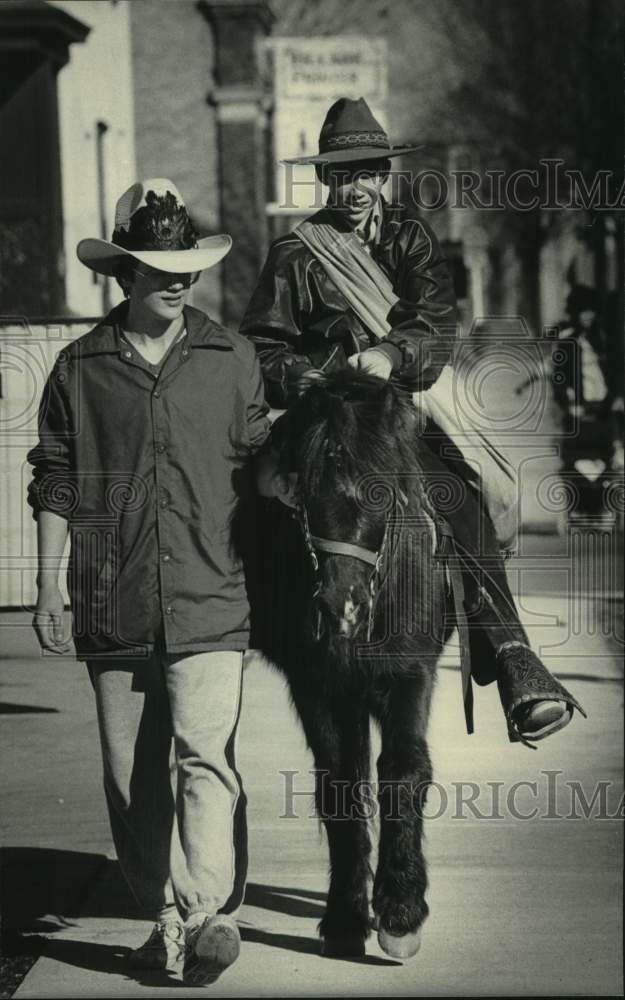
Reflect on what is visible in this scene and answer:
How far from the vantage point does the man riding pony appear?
4449 mm

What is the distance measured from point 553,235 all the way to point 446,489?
939cm

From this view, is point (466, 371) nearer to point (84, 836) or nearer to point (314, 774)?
point (314, 774)

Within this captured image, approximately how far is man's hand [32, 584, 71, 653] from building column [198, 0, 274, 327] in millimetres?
1890

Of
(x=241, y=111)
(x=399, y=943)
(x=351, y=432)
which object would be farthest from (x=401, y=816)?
(x=241, y=111)

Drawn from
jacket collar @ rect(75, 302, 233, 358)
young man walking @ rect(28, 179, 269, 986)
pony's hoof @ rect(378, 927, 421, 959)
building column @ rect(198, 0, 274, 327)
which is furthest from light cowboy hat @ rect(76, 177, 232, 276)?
pony's hoof @ rect(378, 927, 421, 959)

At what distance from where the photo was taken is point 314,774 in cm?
447

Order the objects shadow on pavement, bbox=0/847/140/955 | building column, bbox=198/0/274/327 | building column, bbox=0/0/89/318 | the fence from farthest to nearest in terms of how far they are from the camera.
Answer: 1. building column, bbox=0/0/89/318
2. building column, bbox=198/0/274/327
3. the fence
4. shadow on pavement, bbox=0/847/140/955

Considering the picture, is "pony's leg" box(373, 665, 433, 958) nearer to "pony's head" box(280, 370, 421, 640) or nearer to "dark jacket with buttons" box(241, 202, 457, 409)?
"pony's head" box(280, 370, 421, 640)

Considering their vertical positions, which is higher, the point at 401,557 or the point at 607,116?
the point at 607,116

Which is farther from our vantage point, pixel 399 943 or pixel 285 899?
pixel 285 899

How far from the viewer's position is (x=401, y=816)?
14.1ft

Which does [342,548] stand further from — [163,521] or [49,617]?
[49,617]

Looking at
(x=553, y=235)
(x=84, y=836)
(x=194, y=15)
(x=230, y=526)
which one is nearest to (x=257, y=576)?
(x=230, y=526)

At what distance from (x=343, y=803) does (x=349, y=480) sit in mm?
968
